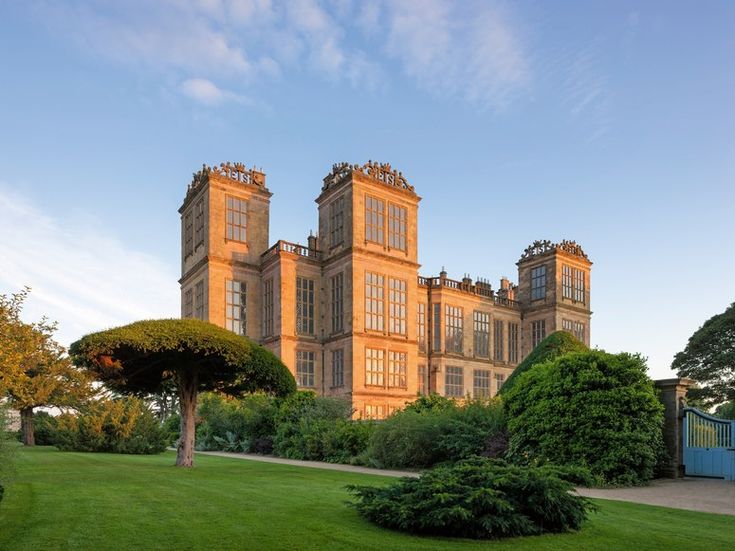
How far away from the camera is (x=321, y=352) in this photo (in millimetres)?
35219

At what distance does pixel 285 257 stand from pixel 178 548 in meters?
28.0

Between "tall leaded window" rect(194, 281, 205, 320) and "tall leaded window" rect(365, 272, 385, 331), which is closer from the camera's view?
"tall leaded window" rect(365, 272, 385, 331)

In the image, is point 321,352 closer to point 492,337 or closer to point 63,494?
point 492,337

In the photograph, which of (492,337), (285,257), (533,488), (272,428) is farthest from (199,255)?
(533,488)

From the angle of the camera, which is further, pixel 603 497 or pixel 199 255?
pixel 199 255

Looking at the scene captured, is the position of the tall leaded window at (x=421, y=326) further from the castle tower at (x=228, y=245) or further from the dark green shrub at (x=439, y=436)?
the dark green shrub at (x=439, y=436)

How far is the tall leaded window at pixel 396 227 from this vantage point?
3572 cm

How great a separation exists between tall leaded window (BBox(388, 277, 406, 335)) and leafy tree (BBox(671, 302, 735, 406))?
1705 cm

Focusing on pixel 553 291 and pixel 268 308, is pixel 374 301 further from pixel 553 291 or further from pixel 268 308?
pixel 553 291

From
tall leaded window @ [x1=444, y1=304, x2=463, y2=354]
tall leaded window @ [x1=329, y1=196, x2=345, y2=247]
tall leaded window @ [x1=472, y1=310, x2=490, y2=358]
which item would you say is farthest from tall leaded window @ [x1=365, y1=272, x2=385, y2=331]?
tall leaded window @ [x1=472, y1=310, x2=490, y2=358]

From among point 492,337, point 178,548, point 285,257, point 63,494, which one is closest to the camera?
point 178,548

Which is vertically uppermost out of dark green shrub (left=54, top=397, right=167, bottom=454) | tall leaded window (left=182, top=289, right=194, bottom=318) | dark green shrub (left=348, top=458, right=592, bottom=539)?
tall leaded window (left=182, top=289, right=194, bottom=318)

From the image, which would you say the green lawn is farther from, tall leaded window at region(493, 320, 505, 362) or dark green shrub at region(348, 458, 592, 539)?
tall leaded window at region(493, 320, 505, 362)

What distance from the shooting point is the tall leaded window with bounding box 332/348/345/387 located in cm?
3375
